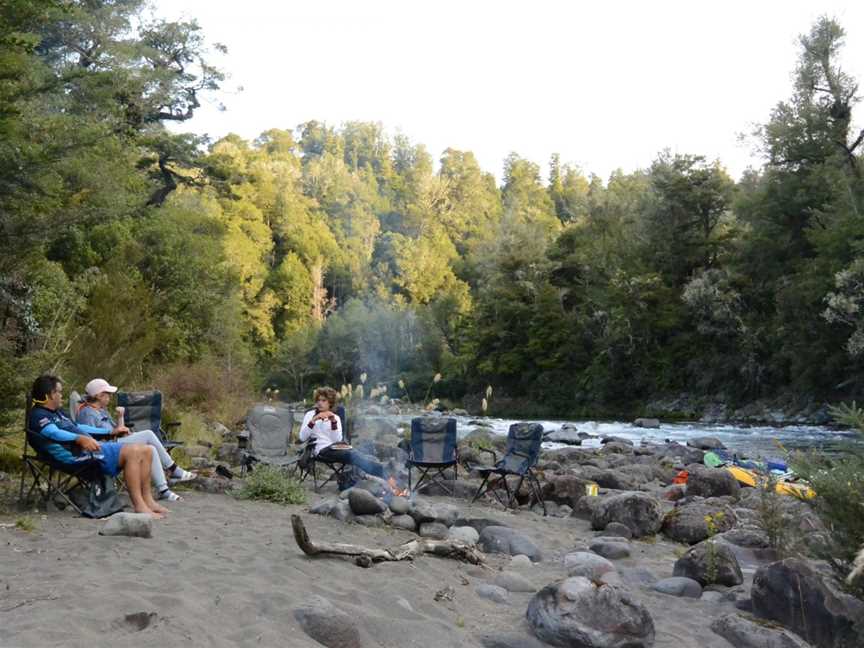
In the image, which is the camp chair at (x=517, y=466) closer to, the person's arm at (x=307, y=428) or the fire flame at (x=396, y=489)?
the fire flame at (x=396, y=489)

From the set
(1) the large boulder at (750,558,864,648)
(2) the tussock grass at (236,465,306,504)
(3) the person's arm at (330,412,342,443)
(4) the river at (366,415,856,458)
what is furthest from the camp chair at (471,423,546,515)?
(4) the river at (366,415,856,458)

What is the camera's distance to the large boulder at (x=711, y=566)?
17.1ft

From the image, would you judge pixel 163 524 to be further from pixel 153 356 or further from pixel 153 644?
pixel 153 356

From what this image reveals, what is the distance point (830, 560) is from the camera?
12.8ft

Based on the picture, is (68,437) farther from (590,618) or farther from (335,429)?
(590,618)

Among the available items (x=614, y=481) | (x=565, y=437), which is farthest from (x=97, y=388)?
(x=565, y=437)

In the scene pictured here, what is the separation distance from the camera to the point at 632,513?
7023 mm

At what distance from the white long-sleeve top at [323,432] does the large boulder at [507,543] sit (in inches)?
91.4

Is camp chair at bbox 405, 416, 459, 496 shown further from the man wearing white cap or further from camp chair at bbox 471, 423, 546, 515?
the man wearing white cap

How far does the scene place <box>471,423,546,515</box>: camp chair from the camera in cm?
791

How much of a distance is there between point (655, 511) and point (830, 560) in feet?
10.2

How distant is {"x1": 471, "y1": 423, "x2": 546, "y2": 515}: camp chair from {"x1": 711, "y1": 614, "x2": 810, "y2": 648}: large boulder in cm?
357

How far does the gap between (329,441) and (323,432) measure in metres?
0.11

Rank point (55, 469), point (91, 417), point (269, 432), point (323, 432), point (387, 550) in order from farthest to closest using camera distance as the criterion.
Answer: point (269, 432), point (323, 432), point (91, 417), point (55, 469), point (387, 550)
